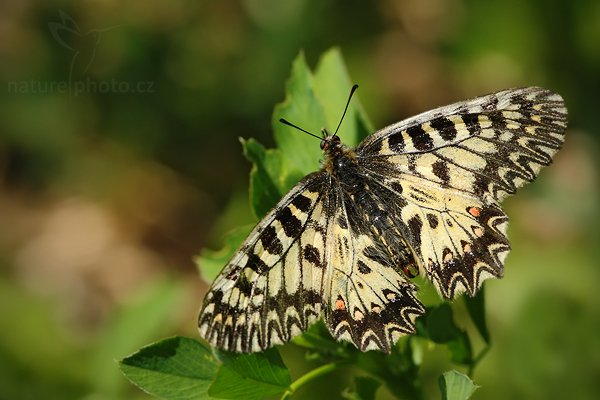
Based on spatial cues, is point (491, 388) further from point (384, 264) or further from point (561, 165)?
point (561, 165)

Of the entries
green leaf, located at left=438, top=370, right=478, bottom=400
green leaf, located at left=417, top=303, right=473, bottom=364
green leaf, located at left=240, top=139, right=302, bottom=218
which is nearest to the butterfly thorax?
green leaf, located at left=240, top=139, right=302, bottom=218

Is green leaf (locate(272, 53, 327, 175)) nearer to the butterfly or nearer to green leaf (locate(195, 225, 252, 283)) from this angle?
the butterfly

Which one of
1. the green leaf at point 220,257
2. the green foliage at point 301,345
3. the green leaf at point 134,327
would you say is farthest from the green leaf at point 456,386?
the green leaf at point 134,327

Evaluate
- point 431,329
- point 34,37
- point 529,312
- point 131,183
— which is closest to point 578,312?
point 529,312

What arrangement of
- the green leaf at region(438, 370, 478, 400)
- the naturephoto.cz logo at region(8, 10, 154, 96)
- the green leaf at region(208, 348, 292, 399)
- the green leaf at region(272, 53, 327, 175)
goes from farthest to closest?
the naturephoto.cz logo at region(8, 10, 154, 96)
the green leaf at region(272, 53, 327, 175)
the green leaf at region(208, 348, 292, 399)
the green leaf at region(438, 370, 478, 400)

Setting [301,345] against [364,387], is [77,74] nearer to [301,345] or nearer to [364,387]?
[301,345]

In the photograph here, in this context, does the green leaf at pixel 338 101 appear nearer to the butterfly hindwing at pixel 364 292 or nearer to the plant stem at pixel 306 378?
the butterfly hindwing at pixel 364 292
